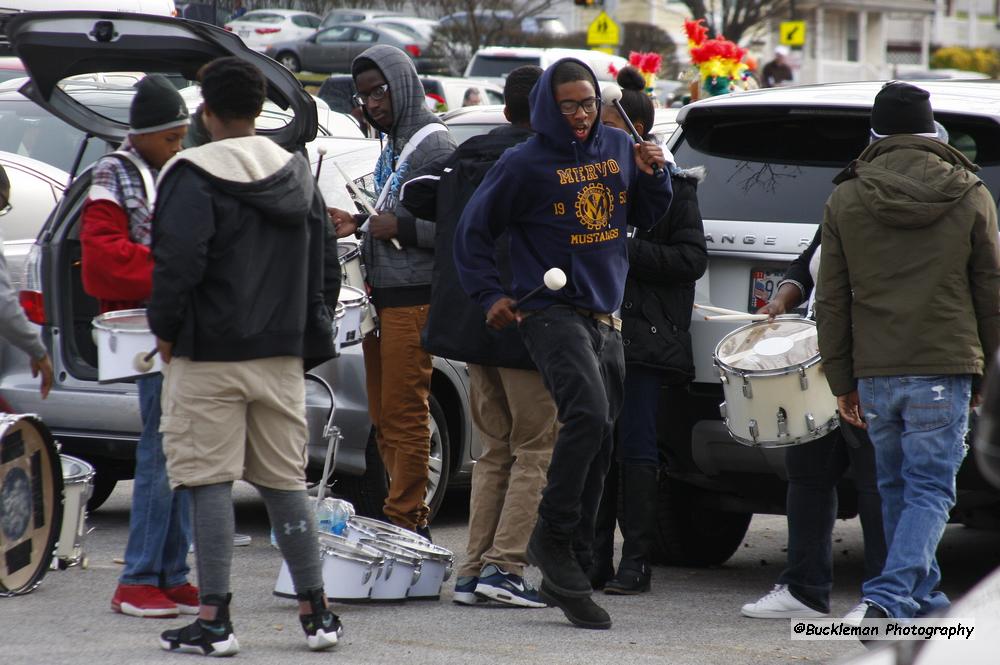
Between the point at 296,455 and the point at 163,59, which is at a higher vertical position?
the point at 163,59

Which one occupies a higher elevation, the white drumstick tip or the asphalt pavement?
the white drumstick tip

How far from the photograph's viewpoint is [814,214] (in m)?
6.18

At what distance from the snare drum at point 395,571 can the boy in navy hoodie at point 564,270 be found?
0.53 metres

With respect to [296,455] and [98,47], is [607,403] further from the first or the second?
[98,47]

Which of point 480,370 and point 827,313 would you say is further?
point 480,370

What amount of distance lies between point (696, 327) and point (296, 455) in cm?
184

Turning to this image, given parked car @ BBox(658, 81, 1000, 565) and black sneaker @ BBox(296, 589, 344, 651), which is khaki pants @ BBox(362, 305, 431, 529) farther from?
black sneaker @ BBox(296, 589, 344, 651)

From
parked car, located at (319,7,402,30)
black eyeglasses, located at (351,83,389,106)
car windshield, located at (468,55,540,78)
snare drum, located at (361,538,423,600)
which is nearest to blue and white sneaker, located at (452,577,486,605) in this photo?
snare drum, located at (361,538,423,600)

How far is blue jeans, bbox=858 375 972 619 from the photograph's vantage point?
5.12m

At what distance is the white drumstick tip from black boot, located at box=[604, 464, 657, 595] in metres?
1.20

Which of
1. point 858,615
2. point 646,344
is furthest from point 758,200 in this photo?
point 858,615

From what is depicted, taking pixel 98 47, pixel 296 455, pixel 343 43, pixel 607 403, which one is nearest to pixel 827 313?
pixel 607 403

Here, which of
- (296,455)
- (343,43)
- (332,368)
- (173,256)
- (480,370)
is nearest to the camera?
(173,256)

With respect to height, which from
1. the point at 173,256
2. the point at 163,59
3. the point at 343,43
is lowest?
the point at 343,43
